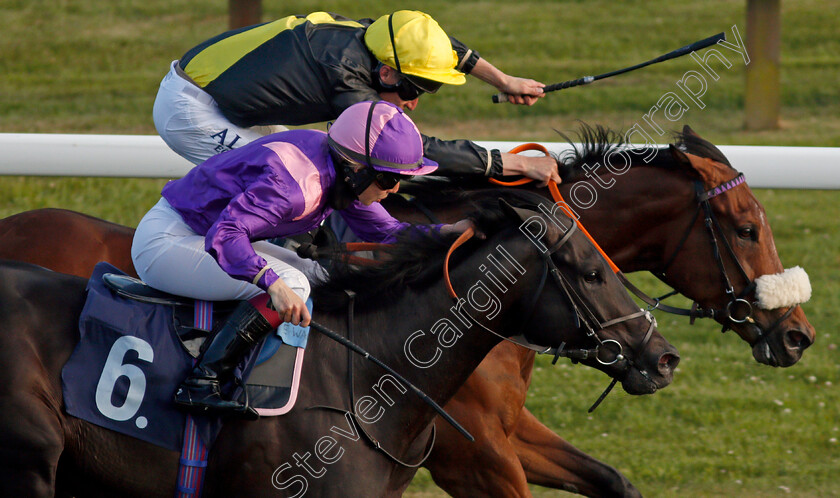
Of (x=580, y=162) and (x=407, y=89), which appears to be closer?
(x=407, y=89)

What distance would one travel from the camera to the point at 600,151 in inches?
168

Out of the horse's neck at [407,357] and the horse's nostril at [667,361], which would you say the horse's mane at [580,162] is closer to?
the horse's neck at [407,357]

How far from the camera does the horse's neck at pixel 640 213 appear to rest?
163 inches

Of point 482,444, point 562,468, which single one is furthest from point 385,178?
point 562,468

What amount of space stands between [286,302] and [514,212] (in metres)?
0.78

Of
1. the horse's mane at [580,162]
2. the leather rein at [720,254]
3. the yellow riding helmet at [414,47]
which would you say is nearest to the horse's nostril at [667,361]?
the leather rein at [720,254]

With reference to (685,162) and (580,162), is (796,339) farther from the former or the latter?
(580,162)

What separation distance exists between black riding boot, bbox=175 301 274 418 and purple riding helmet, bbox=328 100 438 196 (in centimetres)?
52

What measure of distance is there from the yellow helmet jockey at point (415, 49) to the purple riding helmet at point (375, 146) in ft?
2.16

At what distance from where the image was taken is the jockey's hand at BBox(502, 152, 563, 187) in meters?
4.07

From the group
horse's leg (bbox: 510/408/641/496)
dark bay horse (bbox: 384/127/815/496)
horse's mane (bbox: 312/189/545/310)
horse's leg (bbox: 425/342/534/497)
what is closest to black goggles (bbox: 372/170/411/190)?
horse's mane (bbox: 312/189/545/310)

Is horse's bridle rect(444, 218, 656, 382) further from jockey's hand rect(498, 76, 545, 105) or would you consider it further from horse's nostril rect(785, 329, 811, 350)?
jockey's hand rect(498, 76, 545, 105)

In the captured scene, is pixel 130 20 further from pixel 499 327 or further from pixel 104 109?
pixel 499 327

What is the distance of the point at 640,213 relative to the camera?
13.6ft
